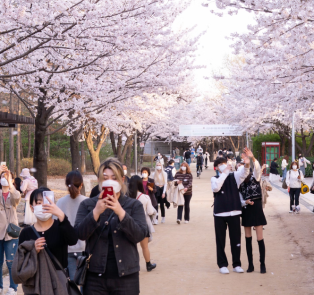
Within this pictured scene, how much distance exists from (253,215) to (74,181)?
11.7 feet

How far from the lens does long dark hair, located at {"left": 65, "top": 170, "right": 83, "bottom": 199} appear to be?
5664 mm

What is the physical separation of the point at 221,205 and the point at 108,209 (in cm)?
450

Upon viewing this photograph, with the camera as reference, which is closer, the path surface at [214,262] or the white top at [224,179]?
the path surface at [214,262]

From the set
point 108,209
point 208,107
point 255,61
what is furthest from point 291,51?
point 208,107

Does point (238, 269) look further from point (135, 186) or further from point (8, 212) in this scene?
point (8, 212)

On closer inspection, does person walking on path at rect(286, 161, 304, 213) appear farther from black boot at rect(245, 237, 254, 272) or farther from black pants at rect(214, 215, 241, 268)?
black pants at rect(214, 215, 241, 268)

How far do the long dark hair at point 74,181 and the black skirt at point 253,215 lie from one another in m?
3.42

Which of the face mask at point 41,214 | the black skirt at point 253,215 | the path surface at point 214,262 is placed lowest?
the path surface at point 214,262

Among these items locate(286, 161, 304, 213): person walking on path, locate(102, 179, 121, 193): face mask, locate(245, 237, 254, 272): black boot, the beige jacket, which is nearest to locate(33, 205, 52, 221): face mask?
locate(102, 179, 121, 193): face mask

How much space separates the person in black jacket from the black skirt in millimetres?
4580

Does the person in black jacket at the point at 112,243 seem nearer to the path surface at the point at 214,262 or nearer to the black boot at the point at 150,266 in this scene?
the path surface at the point at 214,262

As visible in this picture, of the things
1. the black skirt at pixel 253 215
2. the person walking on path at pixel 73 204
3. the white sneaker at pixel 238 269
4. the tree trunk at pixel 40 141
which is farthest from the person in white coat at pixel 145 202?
the tree trunk at pixel 40 141

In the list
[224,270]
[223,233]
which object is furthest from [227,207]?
[224,270]

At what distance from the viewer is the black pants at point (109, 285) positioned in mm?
3746
